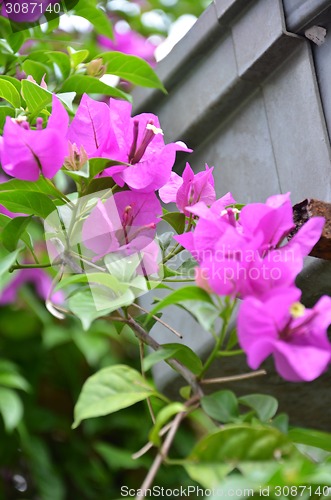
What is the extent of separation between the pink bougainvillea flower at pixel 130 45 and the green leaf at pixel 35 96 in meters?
0.85

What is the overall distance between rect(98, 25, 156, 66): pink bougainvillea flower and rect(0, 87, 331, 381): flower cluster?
35.6 inches

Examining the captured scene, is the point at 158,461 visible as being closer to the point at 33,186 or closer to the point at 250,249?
the point at 250,249

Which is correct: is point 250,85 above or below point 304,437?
above

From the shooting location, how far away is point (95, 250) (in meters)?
0.61

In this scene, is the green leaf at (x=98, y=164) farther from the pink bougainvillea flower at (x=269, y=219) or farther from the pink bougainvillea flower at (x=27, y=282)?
the pink bougainvillea flower at (x=27, y=282)

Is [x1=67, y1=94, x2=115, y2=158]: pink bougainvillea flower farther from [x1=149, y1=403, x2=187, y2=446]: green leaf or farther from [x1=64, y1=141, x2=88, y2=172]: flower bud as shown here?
[x1=149, y1=403, x2=187, y2=446]: green leaf

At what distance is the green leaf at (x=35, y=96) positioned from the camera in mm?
679

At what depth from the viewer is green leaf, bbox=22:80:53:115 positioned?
2.23 ft

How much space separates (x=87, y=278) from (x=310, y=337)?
16 centimetres

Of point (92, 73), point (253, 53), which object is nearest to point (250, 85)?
point (253, 53)

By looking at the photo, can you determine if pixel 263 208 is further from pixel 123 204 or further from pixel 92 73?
pixel 92 73

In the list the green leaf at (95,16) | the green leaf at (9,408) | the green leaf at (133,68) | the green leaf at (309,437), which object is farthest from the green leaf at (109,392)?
the green leaf at (9,408)

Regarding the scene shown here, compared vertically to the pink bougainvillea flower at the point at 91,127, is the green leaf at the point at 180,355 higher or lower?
lower

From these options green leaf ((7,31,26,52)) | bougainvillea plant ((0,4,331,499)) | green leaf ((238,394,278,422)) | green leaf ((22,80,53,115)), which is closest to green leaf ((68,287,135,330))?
bougainvillea plant ((0,4,331,499))
